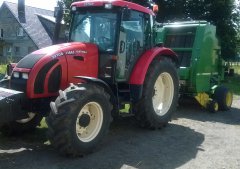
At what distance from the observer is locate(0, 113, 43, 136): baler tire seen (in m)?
6.24

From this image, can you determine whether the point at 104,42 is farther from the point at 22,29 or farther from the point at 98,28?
the point at 22,29

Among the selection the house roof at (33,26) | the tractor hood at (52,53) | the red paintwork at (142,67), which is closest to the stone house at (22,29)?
the house roof at (33,26)

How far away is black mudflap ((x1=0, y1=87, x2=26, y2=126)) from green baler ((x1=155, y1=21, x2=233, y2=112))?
4.73 m

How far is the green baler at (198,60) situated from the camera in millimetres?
9484

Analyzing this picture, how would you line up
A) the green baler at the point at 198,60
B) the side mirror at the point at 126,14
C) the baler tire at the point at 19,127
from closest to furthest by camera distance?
1. the baler tire at the point at 19,127
2. the side mirror at the point at 126,14
3. the green baler at the point at 198,60

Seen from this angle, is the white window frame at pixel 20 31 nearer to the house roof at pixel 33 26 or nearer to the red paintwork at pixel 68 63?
the house roof at pixel 33 26

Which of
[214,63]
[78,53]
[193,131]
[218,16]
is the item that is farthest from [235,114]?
[218,16]

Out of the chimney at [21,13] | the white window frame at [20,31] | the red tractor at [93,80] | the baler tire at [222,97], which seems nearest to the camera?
the red tractor at [93,80]

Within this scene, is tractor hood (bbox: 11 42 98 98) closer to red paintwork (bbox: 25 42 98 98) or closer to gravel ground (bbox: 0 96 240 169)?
red paintwork (bbox: 25 42 98 98)

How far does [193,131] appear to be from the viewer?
755 centimetres

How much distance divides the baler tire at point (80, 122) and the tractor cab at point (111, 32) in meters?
0.89

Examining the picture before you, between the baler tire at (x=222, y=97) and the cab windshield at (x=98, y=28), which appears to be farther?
the baler tire at (x=222, y=97)

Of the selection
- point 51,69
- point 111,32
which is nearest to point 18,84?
point 51,69

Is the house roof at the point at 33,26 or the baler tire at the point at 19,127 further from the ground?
the house roof at the point at 33,26
